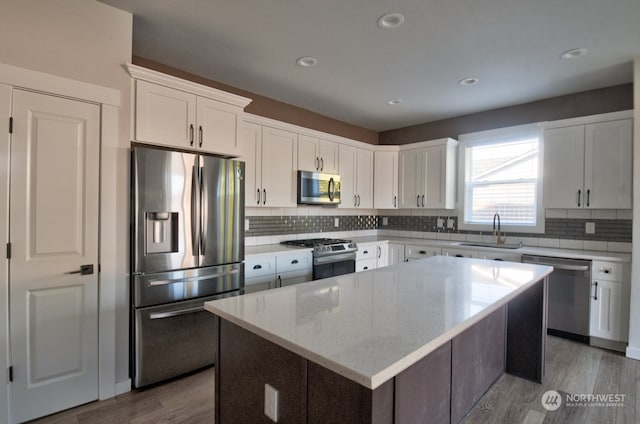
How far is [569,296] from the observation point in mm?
3217

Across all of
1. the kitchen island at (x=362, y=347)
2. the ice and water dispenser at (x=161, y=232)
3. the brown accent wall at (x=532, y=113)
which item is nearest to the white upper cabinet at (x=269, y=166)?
the ice and water dispenser at (x=161, y=232)

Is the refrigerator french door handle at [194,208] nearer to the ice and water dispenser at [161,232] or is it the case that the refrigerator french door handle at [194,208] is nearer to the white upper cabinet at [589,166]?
the ice and water dispenser at [161,232]

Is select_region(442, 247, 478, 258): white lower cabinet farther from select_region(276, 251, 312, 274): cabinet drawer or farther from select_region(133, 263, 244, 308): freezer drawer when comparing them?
select_region(133, 263, 244, 308): freezer drawer

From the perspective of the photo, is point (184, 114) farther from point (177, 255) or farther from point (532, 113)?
point (532, 113)

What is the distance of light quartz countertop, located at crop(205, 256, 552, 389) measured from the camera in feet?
3.07

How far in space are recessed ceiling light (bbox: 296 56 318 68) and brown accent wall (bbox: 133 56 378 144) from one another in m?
0.98

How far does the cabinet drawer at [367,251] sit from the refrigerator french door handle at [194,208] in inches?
88.9

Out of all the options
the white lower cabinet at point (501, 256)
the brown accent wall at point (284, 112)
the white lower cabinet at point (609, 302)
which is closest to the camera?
the white lower cabinet at point (609, 302)

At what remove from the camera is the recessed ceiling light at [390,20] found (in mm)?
2231

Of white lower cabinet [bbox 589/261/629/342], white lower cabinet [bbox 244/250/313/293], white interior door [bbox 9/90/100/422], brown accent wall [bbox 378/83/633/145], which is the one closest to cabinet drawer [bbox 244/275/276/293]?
white lower cabinet [bbox 244/250/313/293]

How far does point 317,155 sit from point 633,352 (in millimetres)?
3661

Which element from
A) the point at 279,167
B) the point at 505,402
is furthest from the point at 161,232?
the point at 505,402

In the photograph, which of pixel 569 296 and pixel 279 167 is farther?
pixel 279 167

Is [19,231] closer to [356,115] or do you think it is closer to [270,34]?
[270,34]
